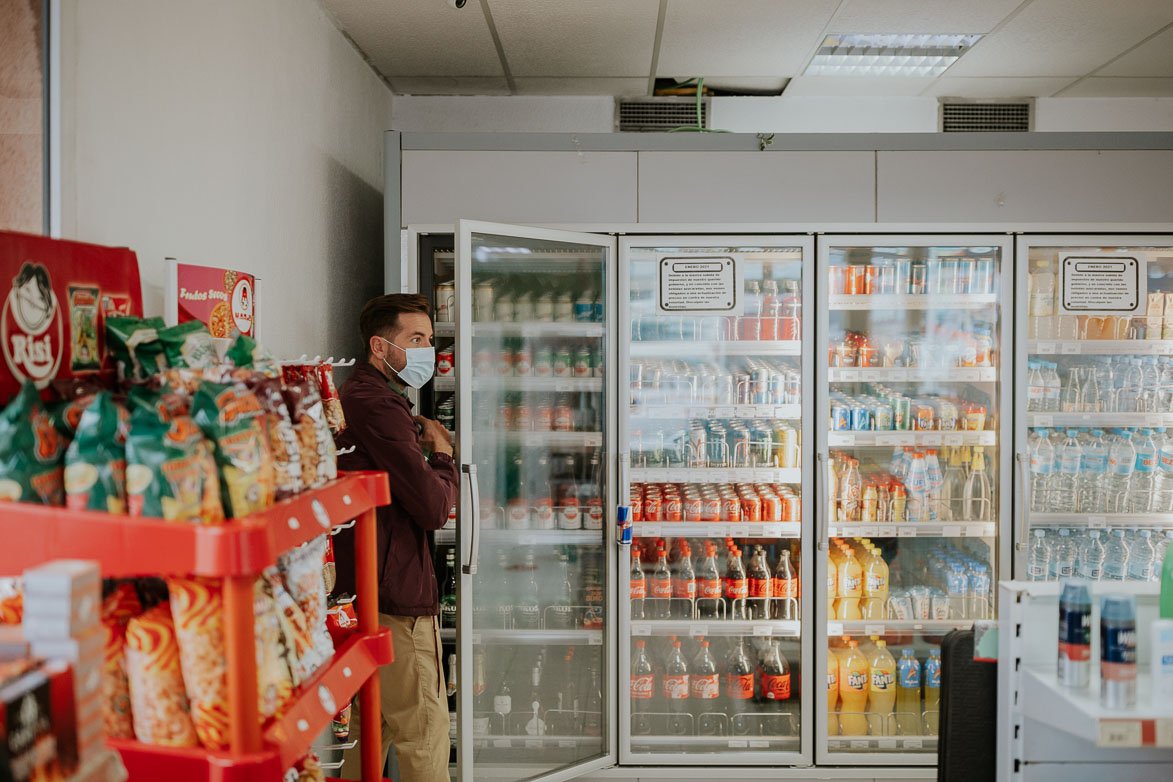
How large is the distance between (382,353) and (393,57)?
1.76m

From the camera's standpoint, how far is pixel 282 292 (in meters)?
2.64

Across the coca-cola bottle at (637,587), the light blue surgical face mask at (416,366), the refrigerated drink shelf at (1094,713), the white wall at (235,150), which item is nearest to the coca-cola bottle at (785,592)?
the coca-cola bottle at (637,587)

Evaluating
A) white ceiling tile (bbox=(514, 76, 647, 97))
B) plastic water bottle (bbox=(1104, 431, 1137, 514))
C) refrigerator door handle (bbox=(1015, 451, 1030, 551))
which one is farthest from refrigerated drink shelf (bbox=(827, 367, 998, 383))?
white ceiling tile (bbox=(514, 76, 647, 97))

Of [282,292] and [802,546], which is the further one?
[802,546]

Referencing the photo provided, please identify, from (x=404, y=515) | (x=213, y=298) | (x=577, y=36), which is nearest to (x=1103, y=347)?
(x=577, y=36)

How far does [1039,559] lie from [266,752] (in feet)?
10.8

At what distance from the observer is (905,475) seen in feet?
11.1

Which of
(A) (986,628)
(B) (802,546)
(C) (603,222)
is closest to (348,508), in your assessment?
(A) (986,628)

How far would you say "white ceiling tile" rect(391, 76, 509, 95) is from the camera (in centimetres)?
381

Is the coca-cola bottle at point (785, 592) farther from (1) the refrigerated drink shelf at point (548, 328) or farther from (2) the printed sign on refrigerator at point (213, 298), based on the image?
(2) the printed sign on refrigerator at point (213, 298)

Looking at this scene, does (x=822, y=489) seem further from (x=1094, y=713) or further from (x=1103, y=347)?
(x=1094, y=713)

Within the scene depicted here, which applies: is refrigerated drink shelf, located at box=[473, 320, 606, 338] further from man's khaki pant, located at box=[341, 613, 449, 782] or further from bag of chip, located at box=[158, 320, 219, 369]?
bag of chip, located at box=[158, 320, 219, 369]

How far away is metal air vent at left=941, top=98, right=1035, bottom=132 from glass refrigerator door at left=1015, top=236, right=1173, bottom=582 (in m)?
1.14

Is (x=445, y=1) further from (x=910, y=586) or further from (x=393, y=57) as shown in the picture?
(x=910, y=586)
